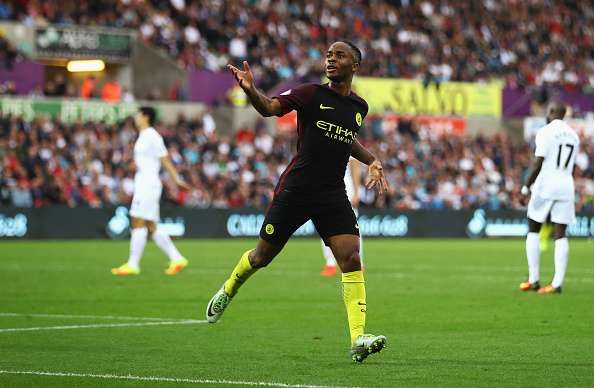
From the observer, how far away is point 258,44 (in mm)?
42938

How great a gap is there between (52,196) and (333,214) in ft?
78.8

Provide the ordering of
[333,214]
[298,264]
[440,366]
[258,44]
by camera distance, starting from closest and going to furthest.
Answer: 1. [440,366]
2. [333,214]
3. [298,264]
4. [258,44]

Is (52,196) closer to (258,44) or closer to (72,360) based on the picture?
(258,44)

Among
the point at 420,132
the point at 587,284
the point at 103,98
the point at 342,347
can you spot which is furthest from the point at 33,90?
the point at 342,347

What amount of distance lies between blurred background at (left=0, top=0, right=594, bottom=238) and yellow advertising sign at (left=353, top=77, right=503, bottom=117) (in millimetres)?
53

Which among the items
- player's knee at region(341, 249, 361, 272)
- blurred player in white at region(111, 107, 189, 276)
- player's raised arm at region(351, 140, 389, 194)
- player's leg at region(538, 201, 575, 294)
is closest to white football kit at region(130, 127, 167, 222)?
blurred player in white at region(111, 107, 189, 276)

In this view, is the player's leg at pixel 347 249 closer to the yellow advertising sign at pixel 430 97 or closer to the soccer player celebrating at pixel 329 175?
the soccer player celebrating at pixel 329 175

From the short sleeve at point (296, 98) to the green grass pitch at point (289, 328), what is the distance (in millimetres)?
1997

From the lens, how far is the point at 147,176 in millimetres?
20156

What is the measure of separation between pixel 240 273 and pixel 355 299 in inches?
46.3

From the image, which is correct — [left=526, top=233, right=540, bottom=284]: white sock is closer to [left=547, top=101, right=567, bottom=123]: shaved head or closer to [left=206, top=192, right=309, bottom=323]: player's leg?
[left=547, top=101, right=567, bottom=123]: shaved head

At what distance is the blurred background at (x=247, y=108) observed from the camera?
113 feet

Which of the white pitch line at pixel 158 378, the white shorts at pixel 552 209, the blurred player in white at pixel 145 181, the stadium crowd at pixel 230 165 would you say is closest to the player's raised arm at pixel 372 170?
the white pitch line at pixel 158 378

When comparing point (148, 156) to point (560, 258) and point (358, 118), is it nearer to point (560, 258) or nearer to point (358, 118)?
point (560, 258)
